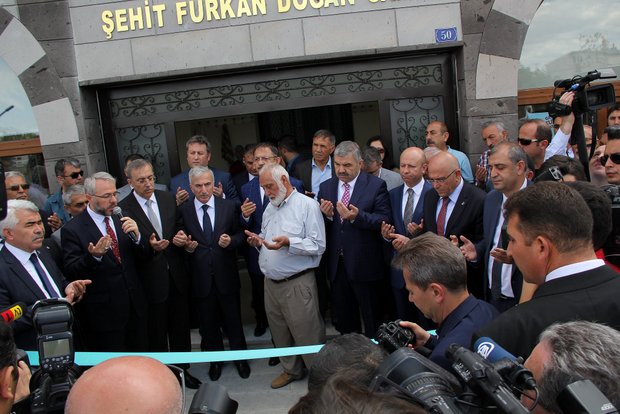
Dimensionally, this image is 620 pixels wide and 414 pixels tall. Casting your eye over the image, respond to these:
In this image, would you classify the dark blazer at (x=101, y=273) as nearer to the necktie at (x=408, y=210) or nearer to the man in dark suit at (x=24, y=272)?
the man in dark suit at (x=24, y=272)

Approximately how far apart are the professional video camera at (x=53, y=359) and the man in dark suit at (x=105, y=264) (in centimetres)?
221

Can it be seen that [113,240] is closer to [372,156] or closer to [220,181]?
Answer: [220,181]

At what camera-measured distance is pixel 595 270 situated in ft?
6.87

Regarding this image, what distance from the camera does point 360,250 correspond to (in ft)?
17.2

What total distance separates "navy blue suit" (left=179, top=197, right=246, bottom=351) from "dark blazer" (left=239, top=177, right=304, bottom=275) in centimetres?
18

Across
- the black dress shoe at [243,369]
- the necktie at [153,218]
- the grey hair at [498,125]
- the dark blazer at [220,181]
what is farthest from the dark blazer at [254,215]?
the grey hair at [498,125]

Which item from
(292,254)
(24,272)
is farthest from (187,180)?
(24,272)

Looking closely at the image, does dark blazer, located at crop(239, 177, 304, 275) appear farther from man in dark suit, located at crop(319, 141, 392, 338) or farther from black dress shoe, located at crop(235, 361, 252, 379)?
black dress shoe, located at crop(235, 361, 252, 379)

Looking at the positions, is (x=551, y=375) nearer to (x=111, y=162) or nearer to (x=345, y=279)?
(x=345, y=279)

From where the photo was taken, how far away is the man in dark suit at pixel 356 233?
5.25 metres

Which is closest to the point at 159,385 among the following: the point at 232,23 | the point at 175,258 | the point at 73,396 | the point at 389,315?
the point at 73,396

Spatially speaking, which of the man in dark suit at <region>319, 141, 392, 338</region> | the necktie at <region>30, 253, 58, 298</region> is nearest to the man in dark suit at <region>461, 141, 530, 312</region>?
the man in dark suit at <region>319, 141, 392, 338</region>

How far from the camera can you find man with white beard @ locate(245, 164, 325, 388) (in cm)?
500

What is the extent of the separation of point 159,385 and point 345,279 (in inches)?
158
